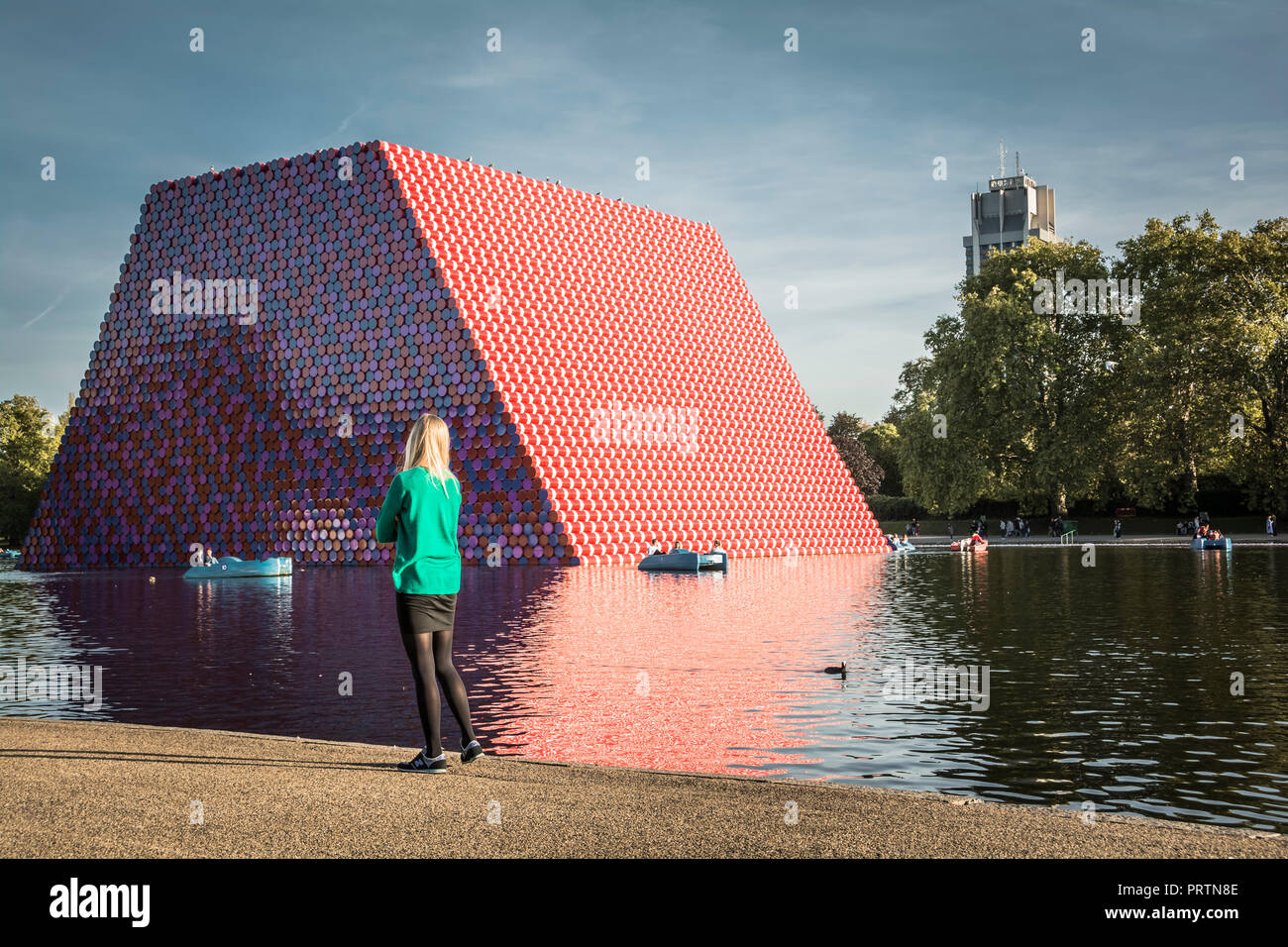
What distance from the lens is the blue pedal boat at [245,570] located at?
42062 millimetres

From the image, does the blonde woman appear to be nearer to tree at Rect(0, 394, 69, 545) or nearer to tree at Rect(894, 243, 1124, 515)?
tree at Rect(894, 243, 1124, 515)

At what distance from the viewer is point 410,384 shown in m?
49.2

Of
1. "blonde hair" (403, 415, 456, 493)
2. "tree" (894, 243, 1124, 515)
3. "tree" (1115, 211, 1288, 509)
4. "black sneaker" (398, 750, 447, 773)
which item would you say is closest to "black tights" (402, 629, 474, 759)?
"black sneaker" (398, 750, 447, 773)

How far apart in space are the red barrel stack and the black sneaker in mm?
38276

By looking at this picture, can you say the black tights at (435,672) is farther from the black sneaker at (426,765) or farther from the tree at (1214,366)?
the tree at (1214,366)

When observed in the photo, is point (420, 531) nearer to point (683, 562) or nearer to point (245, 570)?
point (683, 562)

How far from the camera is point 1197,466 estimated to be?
222ft

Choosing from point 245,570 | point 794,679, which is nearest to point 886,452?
point 245,570

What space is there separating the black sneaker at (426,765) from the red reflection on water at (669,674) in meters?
1.56

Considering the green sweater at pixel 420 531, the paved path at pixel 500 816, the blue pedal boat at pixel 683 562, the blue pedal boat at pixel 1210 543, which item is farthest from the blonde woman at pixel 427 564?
the blue pedal boat at pixel 1210 543

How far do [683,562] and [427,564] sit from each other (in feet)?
113
